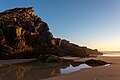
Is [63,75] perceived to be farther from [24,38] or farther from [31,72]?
[24,38]

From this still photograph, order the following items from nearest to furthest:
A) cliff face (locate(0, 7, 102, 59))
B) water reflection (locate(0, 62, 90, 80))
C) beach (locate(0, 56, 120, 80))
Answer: beach (locate(0, 56, 120, 80))
water reflection (locate(0, 62, 90, 80))
cliff face (locate(0, 7, 102, 59))

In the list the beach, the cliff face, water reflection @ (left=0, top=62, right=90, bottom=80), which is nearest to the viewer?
the beach

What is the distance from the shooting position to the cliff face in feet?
209

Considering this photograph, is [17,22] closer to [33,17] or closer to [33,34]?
[33,34]

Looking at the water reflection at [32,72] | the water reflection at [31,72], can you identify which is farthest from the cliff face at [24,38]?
the water reflection at [31,72]

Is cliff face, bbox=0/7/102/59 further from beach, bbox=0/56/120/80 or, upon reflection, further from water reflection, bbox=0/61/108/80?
beach, bbox=0/56/120/80

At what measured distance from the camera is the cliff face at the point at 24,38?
63.7 m

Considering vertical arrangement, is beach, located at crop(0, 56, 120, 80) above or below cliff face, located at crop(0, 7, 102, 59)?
below

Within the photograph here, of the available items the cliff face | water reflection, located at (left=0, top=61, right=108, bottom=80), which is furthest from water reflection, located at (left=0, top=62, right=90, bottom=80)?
the cliff face

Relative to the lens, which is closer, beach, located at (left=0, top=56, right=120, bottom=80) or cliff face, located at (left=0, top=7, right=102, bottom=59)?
beach, located at (left=0, top=56, right=120, bottom=80)

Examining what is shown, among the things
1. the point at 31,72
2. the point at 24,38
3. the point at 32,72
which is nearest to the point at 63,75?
the point at 32,72

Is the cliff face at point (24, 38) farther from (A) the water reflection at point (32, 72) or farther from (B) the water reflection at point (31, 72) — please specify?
(B) the water reflection at point (31, 72)

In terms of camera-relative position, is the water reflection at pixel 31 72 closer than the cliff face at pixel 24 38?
Yes

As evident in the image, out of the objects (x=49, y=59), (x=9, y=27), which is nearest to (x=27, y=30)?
(x=9, y=27)
